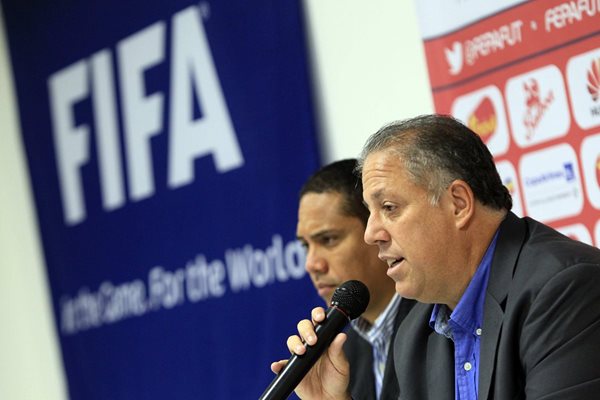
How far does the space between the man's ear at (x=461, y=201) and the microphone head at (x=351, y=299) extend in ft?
0.88

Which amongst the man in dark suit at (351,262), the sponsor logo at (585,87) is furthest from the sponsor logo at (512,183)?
the man in dark suit at (351,262)

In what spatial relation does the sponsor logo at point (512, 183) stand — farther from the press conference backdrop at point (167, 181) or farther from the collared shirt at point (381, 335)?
the press conference backdrop at point (167, 181)

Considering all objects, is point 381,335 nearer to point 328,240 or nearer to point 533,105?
point 328,240

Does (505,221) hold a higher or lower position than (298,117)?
lower

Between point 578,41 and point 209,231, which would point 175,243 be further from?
point 578,41

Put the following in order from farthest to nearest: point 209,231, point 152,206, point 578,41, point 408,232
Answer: point 152,206 → point 209,231 → point 578,41 → point 408,232

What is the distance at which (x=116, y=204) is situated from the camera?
193 inches

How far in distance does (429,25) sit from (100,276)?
94.2 inches

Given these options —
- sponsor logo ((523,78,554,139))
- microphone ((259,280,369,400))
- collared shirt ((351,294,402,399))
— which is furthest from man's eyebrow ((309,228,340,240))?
microphone ((259,280,369,400))

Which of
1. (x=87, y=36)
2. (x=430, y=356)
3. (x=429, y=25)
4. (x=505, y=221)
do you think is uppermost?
(x=87, y=36)

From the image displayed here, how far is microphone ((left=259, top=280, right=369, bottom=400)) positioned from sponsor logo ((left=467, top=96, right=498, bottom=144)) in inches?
39.7

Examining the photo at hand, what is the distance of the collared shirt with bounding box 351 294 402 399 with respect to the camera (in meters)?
2.86

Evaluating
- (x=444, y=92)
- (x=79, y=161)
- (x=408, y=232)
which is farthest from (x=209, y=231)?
(x=408, y=232)

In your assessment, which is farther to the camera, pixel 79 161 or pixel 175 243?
pixel 79 161
